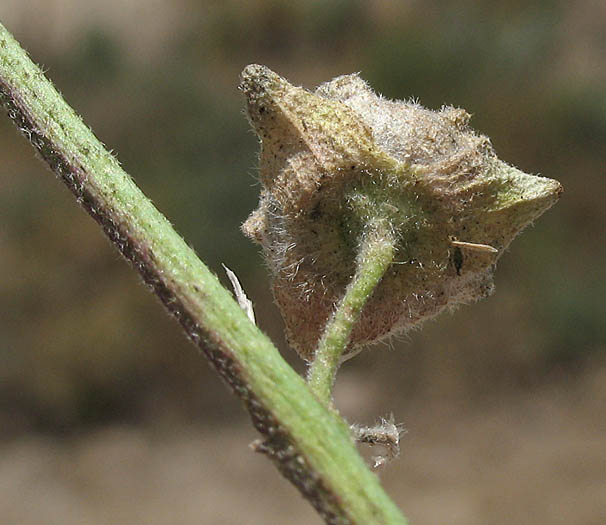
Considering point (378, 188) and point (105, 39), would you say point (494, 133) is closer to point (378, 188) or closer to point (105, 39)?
point (105, 39)

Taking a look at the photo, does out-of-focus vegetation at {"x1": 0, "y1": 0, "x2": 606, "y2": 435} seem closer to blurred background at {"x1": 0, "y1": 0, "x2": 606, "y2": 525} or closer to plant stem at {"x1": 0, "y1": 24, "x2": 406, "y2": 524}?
blurred background at {"x1": 0, "y1": 0, "x2": 606, "y2": 525}

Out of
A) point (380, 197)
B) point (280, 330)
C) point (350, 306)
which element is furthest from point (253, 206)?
point (350, 306)

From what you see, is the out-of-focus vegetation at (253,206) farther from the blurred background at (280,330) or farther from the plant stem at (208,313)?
the plant stem at (208,313)

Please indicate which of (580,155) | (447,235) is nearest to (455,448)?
(580,155)

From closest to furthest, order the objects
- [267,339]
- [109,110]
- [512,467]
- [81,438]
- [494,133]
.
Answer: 1. [267,339]
2. [512,467]
3. [81,438]
4. [494,133]
5. [109,110]

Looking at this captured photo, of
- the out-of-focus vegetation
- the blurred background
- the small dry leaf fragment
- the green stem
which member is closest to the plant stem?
the green stem

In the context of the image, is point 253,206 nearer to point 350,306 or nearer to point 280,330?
point 280,330
